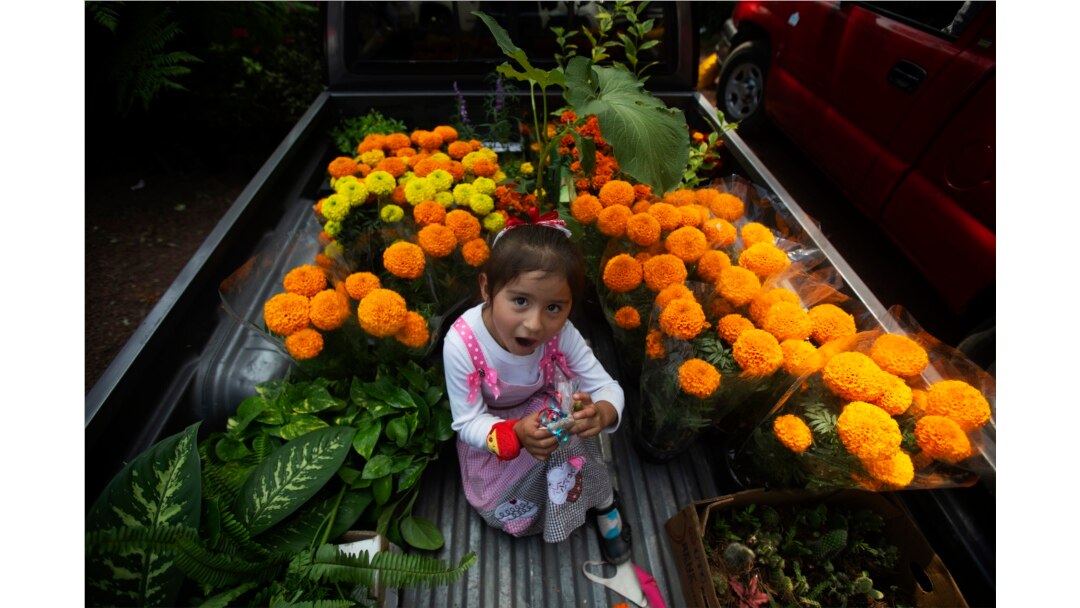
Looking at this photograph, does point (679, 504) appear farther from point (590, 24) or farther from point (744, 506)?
point (590, 24)

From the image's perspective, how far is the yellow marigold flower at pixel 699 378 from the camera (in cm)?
125

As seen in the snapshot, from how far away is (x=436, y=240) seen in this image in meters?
1.52

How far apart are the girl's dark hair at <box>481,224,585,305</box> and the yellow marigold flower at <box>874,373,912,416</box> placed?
82 cm

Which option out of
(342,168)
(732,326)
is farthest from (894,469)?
(342,168)

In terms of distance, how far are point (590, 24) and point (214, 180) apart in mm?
3256

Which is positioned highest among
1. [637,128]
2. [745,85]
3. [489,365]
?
[745,85]

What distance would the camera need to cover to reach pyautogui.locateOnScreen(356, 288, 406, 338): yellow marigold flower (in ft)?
4.37

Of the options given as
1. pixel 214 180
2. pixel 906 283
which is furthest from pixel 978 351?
pixel 214 180

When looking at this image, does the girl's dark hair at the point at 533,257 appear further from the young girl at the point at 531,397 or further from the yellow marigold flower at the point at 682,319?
the yellow marigold flower at the point at 682,319

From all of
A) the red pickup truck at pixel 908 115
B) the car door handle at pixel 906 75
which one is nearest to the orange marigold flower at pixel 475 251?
the red pickup truck at pixel 908 115

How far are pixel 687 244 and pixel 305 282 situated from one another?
121cm

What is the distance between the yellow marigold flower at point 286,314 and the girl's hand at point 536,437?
708 mm

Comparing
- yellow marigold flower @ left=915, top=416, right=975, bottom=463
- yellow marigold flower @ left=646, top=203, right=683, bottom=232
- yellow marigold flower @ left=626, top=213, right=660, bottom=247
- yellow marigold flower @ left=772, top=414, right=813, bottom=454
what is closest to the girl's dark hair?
yellow marigold flower @ left=626, top=213, right=660, bottom=247

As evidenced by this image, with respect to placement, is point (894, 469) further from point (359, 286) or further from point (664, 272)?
point (359, 286)
